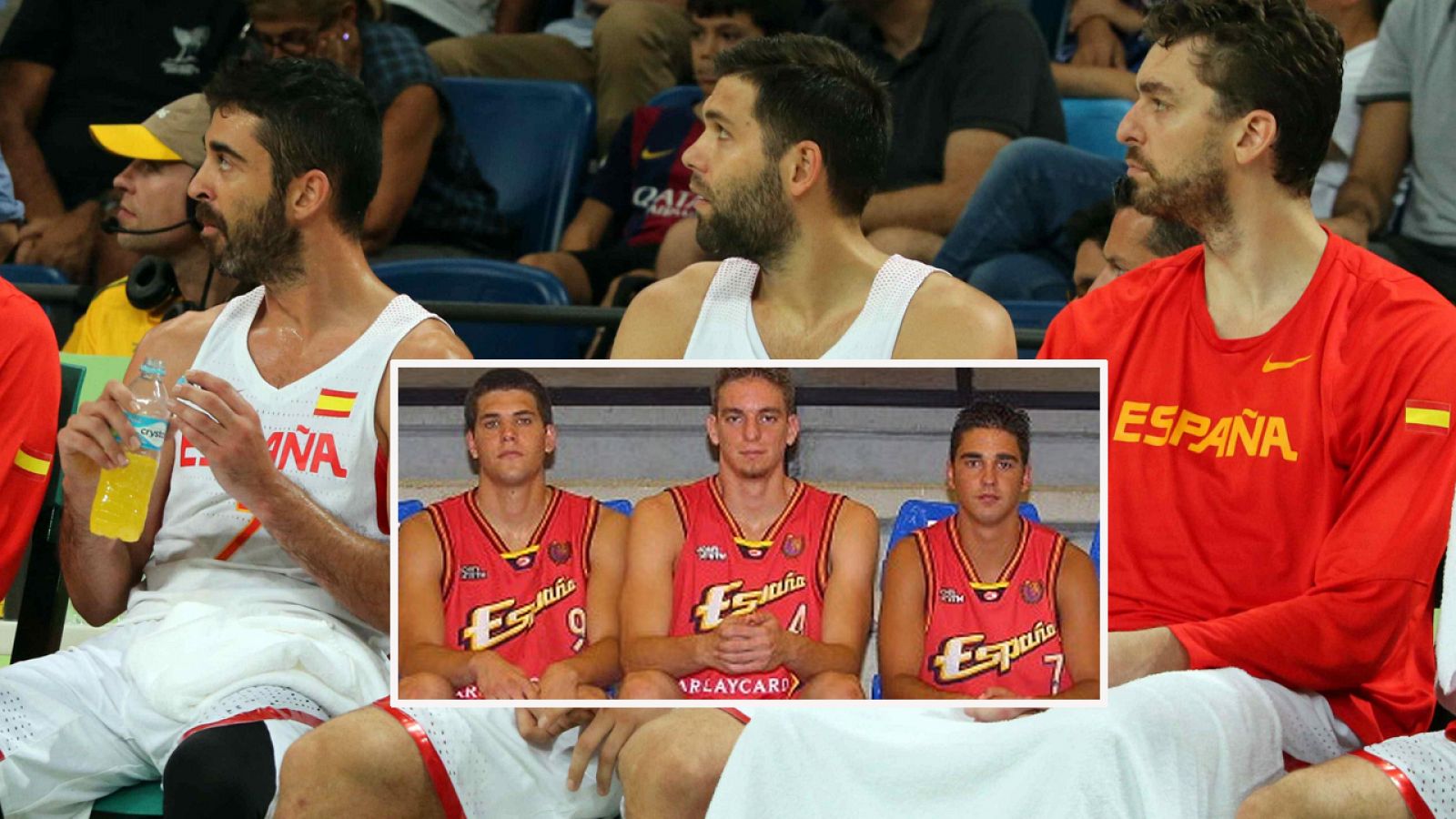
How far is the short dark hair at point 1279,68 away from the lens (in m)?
3.02

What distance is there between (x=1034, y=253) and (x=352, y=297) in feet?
6.56

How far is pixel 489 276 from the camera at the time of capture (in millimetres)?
4848

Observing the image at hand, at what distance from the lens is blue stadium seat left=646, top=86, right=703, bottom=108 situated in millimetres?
5852

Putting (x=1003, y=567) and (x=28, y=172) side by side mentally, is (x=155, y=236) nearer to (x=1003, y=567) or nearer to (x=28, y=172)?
(x=28, y=172)

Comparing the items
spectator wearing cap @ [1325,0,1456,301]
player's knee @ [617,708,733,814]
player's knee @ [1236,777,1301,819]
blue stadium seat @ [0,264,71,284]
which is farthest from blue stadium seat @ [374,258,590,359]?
player's knee @ [1236,777,1301,819]

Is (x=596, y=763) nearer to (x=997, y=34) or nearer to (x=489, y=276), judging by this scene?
(x=489, y=276)

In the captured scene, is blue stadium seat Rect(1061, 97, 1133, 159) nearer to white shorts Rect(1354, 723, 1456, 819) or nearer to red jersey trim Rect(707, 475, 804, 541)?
white shorts Rect(1354, 723, 1456, 819)

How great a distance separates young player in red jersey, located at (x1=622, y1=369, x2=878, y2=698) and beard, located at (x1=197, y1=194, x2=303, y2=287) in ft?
3.85

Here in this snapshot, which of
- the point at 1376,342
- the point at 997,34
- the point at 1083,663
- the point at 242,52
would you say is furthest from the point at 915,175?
the point at 1083,663

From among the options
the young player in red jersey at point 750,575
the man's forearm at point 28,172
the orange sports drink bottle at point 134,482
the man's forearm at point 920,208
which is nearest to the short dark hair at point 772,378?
the young player in red jersey at point 750,575

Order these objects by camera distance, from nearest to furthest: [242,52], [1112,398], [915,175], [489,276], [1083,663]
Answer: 1. [1083,663]
2. [1112,398]
3. [489,276]
4. [915,175]
5. [242,52]

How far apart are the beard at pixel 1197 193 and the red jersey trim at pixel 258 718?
150 centimetres

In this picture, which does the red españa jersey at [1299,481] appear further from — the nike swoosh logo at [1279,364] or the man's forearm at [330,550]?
the man's forearm at [330,550]

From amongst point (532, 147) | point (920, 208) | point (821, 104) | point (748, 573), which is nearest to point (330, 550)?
point (748, 573)
